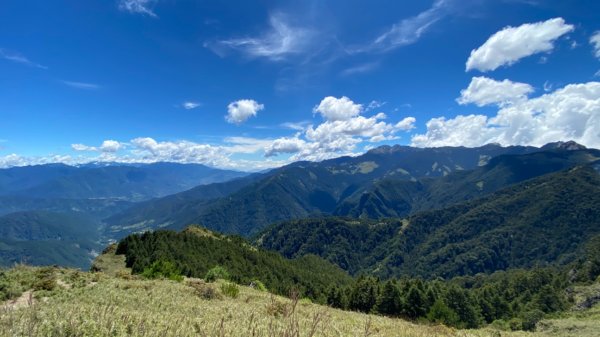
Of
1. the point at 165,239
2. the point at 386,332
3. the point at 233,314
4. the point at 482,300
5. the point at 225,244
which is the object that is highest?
the point at 233,314

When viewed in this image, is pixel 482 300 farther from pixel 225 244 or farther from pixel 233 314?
pixel 233 314

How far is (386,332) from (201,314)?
26.6ft

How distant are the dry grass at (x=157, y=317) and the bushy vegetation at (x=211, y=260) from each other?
64.8 ft

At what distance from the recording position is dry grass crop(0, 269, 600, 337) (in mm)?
8664

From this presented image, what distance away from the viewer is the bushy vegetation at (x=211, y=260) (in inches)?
2530

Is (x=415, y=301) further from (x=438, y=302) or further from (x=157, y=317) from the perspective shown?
(x=157, y=317)

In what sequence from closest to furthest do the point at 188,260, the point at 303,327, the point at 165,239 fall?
the point at 303,327, the point at 188,260, the point at 165,239

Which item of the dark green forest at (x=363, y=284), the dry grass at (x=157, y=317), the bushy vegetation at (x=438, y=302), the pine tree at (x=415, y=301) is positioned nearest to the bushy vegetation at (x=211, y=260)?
the dark green forest at (x=363, y=284)

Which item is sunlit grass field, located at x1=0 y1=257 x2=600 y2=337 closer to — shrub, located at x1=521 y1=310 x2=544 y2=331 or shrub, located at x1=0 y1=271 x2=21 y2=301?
shrub, located at x1=0 y1=271 x2=21 y2=301

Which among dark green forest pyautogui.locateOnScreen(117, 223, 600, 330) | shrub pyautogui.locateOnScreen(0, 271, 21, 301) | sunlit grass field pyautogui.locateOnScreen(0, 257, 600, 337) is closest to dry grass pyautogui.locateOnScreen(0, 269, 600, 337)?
sunlit grass field pyautogui.locateOnScreen(0, 257, 600, 337)

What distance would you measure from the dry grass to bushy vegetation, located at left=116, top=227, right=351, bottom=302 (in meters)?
19.7

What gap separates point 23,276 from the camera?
23.7 metres

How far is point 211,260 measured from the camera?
9769 centimetres

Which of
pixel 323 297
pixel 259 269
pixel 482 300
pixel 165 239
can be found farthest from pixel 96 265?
pixel 482 300
